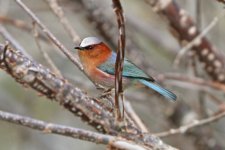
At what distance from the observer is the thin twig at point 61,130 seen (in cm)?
101

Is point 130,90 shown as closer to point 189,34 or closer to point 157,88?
point 189,34

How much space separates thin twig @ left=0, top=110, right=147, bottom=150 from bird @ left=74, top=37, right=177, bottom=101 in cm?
76

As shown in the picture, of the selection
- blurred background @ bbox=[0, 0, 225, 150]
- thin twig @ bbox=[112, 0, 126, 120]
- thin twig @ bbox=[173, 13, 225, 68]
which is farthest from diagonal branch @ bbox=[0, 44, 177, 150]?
blurred background @ bbox=[0, 0, 225, 150]

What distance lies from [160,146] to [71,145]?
3.59 m

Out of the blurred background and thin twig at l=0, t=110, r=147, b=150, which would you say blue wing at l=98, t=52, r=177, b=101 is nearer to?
the blurred background

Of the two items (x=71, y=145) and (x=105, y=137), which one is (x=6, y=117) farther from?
(x=71, y=145)

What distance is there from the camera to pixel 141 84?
201 cm

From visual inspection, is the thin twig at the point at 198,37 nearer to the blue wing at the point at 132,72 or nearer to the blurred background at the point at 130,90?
the blurred background at the point at 130,90

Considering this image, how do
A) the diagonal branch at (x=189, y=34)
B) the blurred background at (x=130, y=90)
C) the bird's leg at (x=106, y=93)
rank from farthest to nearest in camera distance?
1. the blurred background at (x=130, y=90)
2. the diagonal branch at (x=189, y=34)
3. the bird's leg at (x=106, y=93)

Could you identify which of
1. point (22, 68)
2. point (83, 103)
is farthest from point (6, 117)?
point (83, 103)

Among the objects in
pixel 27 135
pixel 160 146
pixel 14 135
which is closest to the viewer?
pixel 160 146

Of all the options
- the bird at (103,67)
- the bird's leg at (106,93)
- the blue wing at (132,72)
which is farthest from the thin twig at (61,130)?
the blue wing at (132,72)

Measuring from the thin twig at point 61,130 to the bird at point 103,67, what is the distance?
2.51ft

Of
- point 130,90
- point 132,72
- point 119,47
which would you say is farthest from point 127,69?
point 130,90
